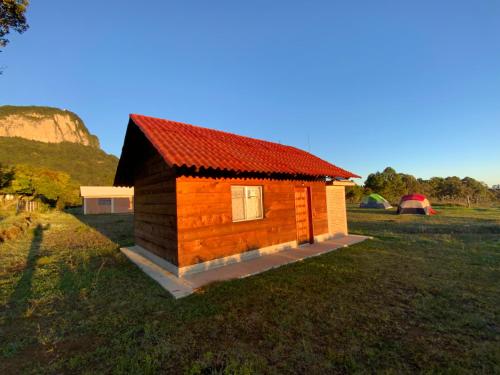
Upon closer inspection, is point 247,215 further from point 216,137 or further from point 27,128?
point 27,128

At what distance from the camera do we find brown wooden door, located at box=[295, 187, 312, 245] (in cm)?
954

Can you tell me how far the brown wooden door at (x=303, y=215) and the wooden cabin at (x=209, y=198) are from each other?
4 centimetres

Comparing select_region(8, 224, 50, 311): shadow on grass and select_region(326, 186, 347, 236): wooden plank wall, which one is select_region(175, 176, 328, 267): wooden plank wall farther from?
select_region(8, 224, 50, 311): shadow on grass

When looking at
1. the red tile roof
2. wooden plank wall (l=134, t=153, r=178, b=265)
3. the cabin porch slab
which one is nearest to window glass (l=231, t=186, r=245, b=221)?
the red tile roof

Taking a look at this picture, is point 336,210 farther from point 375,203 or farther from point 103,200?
point 103,200

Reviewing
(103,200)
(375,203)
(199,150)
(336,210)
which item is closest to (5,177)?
(103,200)

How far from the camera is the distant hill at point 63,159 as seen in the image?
211 feet

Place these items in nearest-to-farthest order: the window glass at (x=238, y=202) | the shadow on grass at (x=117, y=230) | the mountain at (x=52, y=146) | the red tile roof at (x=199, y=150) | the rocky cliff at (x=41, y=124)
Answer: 1. the red tile roof at (x=199, y=150)
2. the window glass at (x=238, y=202)
3. the shadow on grass at (x=117, y=230)
4. the mountain at (x=52, y=146)
5. the rocky cliff at (x=41, y=124)

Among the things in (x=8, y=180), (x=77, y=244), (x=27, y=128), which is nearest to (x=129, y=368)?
(x=77, y=244)

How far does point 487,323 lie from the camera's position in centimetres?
378

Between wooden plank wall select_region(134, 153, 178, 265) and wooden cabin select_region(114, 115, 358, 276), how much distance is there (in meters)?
0.03

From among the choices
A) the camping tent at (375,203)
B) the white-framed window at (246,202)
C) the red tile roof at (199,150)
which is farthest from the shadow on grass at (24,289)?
the camping tent at (375,203)

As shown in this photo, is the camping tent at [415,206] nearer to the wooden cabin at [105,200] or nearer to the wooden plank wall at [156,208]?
the wooden plank wall at [156,208]

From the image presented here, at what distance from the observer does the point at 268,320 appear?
13.1ft
